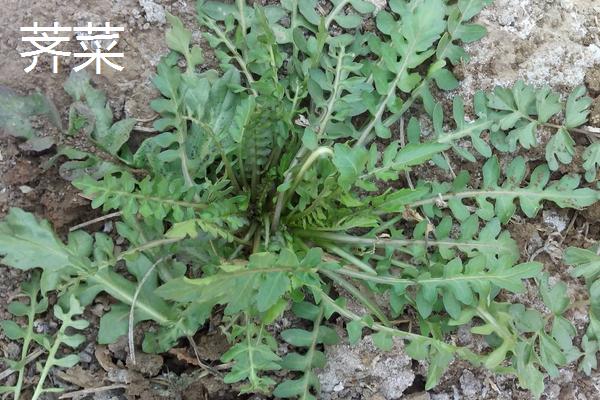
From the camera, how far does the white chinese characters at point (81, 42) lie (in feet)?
7.71

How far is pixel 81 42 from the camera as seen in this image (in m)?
2.40

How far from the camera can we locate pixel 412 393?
2408mm

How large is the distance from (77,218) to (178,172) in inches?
13.6

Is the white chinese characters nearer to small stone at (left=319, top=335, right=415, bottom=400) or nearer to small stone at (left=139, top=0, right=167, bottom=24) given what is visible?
small stone at (left=139, top=0, right=167, bottom=24)

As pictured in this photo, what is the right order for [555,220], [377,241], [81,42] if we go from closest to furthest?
[377,241], [81,42], [555,220]

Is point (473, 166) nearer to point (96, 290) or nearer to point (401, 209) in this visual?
point (401, 209)

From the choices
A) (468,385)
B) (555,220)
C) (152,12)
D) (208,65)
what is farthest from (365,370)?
(152,12)

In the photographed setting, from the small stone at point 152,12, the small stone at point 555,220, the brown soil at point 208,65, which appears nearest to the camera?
the brown soil at point 208,65

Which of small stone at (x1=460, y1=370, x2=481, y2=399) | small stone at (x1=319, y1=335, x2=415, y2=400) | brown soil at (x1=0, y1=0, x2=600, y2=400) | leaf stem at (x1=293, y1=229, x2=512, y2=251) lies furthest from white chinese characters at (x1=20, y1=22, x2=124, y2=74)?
small stone at (x1=460, y1=370, x2=481, y2=399)

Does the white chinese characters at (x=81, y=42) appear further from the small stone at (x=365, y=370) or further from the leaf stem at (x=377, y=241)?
the small stone at (x=365, y=370)

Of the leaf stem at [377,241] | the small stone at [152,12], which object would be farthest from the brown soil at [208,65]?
the leaf stem at [377,241]

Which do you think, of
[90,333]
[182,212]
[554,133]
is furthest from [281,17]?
[90,333]

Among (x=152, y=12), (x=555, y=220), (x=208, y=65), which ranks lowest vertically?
(x=555, y=220)

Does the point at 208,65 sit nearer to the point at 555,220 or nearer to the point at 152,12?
Result: the point at 152,12
